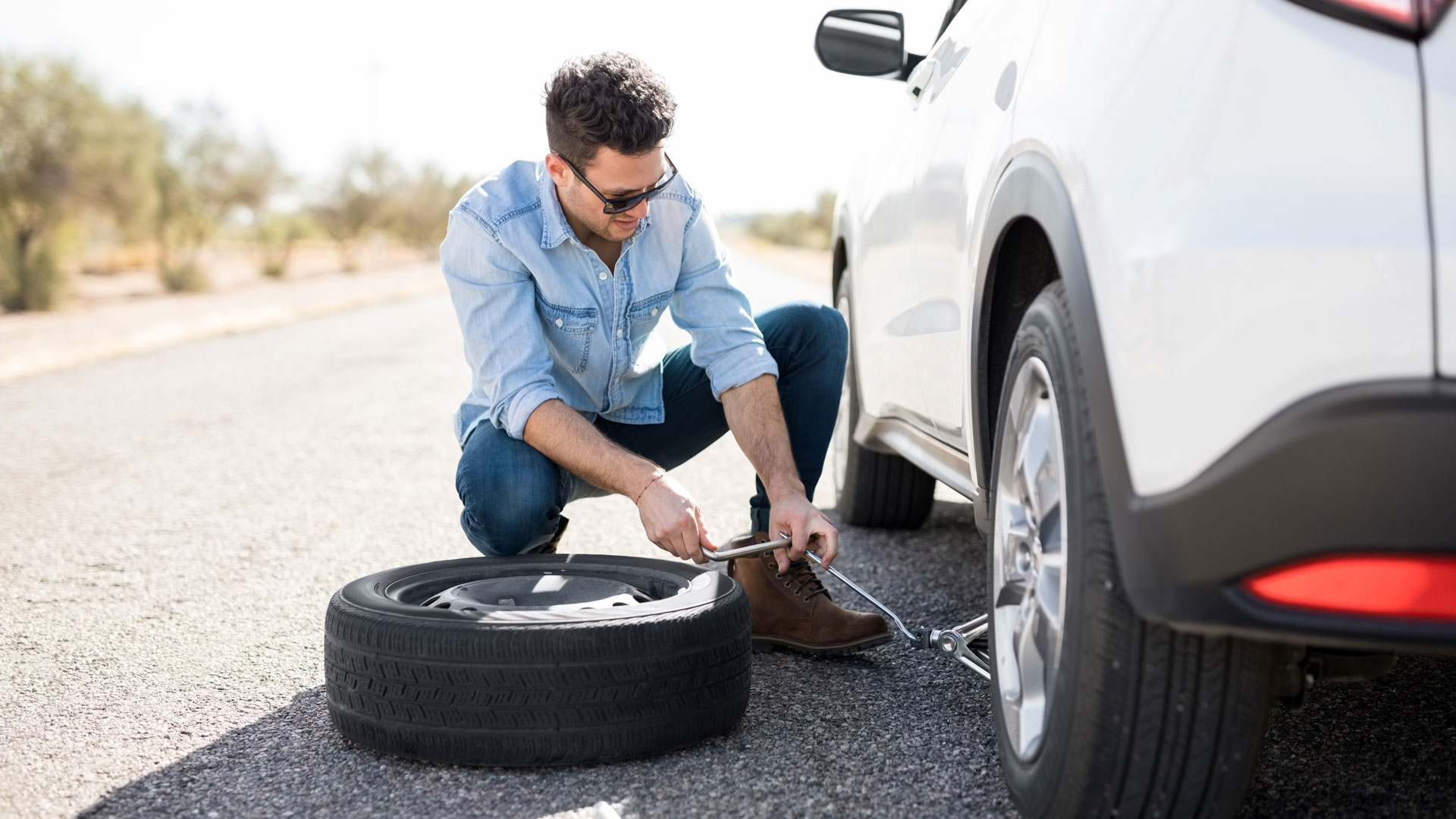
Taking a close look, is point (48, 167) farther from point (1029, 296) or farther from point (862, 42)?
point (1029, 296)

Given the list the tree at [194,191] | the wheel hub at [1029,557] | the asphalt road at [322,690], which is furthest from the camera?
the tree at [194,191]

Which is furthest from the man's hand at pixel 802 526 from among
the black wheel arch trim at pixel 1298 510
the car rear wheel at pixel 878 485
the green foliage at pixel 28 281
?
the green foliage at pixel 28 281

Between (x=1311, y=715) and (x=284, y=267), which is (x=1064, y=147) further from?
(x=284, y=267)

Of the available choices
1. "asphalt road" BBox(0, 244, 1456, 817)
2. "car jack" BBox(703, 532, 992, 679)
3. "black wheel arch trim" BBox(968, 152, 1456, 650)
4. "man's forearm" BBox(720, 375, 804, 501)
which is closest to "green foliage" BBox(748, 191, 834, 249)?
"asphalt road" BBox(0, 244, 1456, 817)

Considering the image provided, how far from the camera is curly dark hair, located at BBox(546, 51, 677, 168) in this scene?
2.87m

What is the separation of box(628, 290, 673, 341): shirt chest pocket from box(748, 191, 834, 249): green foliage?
163 feet

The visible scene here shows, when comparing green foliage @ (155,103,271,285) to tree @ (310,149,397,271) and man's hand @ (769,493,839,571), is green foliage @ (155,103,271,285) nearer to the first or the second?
tree @ (310,149,397,271)

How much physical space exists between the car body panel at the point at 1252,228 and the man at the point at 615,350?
1.34 metres

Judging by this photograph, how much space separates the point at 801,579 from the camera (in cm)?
313

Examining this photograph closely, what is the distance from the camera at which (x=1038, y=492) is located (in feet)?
6.58

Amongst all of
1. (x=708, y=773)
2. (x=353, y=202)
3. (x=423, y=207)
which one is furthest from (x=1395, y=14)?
(x=423, y=207)

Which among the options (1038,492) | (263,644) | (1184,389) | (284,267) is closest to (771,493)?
(1038,492)

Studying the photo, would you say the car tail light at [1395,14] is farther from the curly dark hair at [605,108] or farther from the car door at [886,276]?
the curly dark hair at [605,108]

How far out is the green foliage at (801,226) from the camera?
3125 inches
